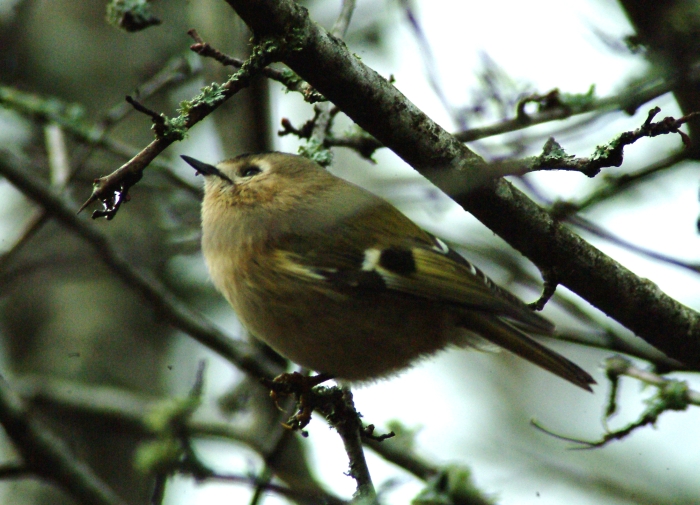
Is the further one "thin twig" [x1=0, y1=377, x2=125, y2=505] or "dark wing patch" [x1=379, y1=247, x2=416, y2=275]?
"dark wing patch" [x1=379, y1=247, x2=416, y2=275]

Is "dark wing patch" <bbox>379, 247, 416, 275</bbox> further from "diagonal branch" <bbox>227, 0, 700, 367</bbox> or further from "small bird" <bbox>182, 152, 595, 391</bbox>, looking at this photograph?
"diagonal branch" <bbox>227, 0, 700, 367</bbox>

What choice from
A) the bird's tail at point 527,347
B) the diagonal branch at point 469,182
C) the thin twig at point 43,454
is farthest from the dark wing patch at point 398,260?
the thin twig at point 43,454

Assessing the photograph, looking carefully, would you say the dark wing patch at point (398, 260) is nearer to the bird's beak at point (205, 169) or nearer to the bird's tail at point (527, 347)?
the bird's tail at point (527, 347)

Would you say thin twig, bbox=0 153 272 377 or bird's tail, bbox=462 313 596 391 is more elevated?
thin twig, bbox=0 153 272 377

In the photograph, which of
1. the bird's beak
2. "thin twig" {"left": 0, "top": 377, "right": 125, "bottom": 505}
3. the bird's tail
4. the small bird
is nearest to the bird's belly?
the small bird

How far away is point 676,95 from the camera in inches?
93.0

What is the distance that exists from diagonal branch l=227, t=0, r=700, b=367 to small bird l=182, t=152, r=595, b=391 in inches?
13.3

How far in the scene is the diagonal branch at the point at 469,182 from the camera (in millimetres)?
1617

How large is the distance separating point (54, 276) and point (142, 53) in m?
1.66

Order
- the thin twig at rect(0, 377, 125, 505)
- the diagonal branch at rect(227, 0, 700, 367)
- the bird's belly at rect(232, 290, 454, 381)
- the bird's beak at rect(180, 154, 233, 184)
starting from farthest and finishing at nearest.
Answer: the bird's beak at rect(180, 154, 233, 184) → the bird's belly at rect(232, 290, 454, 381) → the thin twig at rect(0, 377, 125, 505) → the diagonal branch at rect(227, 0, 700, 367)

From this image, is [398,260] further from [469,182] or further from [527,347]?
[469,182]

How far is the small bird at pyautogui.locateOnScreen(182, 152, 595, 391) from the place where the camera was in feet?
8.29

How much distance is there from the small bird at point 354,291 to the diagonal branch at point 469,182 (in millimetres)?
338

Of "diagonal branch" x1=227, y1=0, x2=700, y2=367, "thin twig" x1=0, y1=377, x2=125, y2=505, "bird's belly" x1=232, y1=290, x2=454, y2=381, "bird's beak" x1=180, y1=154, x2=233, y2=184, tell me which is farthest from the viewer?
"bird's beak" x1=180, y1=154, x2=233, y2=184
